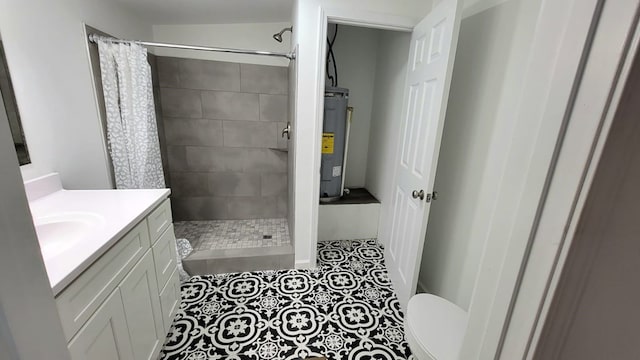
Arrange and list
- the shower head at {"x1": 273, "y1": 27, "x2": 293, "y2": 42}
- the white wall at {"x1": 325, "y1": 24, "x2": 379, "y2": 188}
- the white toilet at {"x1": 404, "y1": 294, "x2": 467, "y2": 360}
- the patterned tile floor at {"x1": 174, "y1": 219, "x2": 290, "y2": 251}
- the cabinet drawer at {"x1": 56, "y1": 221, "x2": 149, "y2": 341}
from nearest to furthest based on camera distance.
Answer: the cabinet drawer at {"x1": 56, "y1": 221, "x2": 149, "y2": 341}, the white toilet at {"x1": 404, "y1": 294, "x2": 467, "y2": 360}, the shower head at {"x1": 273, "y1": 27, "x2": 293, "y2": 42}, the patterned tile floor at {"x1": 174, "y1": 219, "x2": 290, "y2": 251}, the white wall at {"x1": 325, "y1": 24, "x2": 379, "y2": 188}

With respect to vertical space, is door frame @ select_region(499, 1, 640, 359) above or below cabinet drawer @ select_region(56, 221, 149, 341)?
above

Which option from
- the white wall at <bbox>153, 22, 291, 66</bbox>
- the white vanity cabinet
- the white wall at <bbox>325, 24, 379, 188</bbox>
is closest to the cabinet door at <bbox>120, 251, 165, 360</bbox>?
the white vanity cabinet

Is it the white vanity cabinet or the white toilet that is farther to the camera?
the white toilet

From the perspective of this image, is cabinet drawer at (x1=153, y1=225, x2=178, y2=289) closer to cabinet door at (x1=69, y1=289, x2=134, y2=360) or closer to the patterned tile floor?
cabinet door at (x1=69, y1=289, x2=134, y2=360)

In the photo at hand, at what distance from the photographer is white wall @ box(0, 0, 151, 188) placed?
3.92ft

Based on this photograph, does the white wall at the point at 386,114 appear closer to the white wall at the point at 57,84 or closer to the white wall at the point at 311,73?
the white wall at the point at 311,73

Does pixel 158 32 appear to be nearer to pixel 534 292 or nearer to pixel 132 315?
pixel 132 315

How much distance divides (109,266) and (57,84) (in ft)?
3.83

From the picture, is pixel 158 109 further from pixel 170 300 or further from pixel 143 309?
pixel 143 309

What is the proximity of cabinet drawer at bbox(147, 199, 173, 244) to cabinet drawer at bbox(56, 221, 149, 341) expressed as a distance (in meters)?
0.09

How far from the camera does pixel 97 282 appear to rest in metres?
0.87

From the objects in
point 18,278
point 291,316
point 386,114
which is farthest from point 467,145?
point 18,278

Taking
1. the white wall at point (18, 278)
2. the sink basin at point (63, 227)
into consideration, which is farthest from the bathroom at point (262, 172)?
the sink basin at point (63, 227)

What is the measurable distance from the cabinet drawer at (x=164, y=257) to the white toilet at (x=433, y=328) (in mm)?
1293
